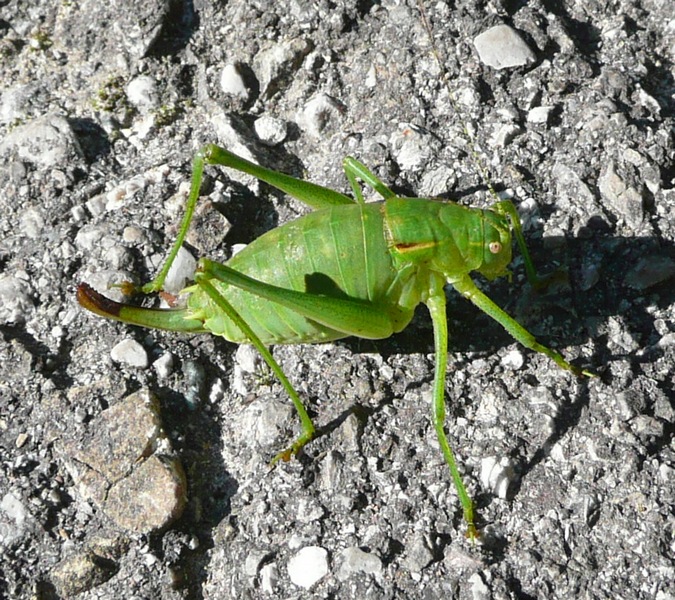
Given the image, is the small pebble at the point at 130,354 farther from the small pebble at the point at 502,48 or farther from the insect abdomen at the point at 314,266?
A: the small pebble at the point at 502,48

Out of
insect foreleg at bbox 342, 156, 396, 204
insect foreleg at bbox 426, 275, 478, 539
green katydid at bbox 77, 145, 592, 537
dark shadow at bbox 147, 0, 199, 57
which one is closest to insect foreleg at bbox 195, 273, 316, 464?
green katydid at bbox 77, 145, 592, 537

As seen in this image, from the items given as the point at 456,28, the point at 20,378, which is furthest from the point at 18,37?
the point at 456,28

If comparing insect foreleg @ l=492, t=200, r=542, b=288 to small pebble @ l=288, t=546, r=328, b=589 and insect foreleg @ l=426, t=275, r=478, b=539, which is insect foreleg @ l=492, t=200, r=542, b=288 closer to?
insect foreleg @ l=426, t=275, r=478, b=539

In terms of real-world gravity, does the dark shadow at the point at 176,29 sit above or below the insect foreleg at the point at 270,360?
above

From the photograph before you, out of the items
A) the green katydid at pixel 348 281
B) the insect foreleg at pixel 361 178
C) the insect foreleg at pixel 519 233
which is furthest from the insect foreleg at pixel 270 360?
the insect foreleg at pixel 519 233

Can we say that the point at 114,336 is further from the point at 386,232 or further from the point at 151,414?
the point at 386,232

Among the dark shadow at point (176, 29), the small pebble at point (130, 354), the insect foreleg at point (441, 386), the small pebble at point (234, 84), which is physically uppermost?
the dark shadow at point (176, 29)

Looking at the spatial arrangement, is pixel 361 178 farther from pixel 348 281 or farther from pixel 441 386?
pixel 441 386
